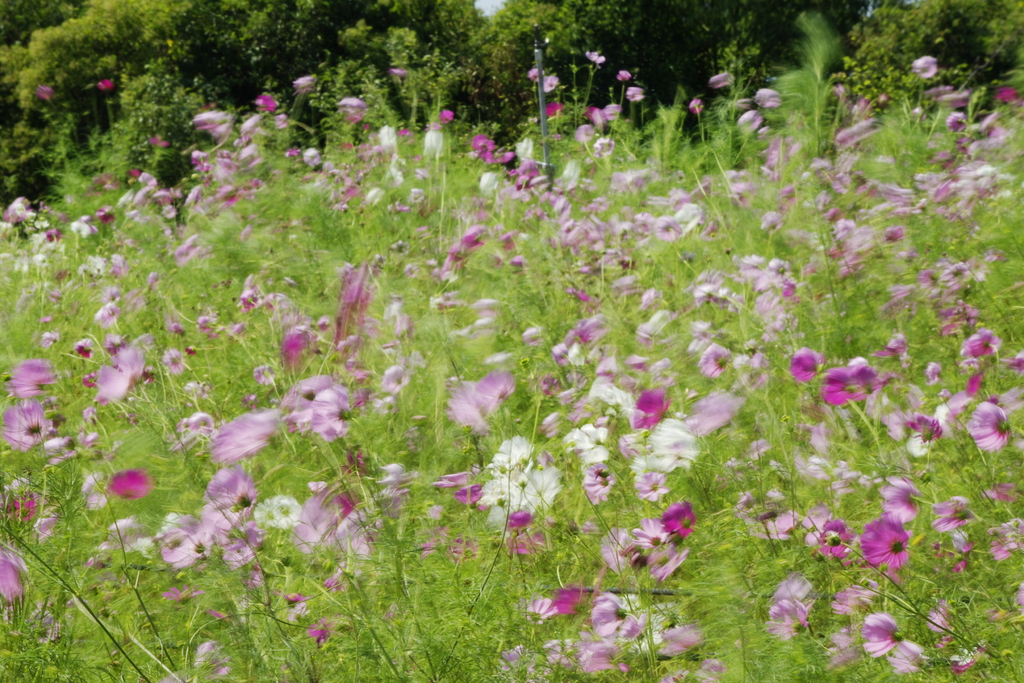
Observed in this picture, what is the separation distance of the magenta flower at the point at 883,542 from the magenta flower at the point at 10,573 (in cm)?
103

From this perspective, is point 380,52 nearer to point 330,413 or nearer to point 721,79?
point 721,79

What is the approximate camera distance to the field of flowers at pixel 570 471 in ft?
3.65

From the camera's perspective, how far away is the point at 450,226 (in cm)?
298

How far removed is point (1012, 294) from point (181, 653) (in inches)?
72.3

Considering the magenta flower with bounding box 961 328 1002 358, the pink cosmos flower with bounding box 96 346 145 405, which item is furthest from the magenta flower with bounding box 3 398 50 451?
the magenta flower with bounding box 961 328 1002 358

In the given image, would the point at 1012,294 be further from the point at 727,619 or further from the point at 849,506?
the point at 727,619

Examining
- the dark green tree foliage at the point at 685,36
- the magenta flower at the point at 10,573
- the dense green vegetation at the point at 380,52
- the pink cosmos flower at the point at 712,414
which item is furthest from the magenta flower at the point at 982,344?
the dark green tree foliage at the point at 685,36

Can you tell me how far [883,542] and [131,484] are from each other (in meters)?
1.02

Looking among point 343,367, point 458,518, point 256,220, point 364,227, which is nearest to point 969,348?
point 458,518

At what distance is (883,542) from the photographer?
106cm

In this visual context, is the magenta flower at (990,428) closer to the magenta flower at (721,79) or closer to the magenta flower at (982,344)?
the magenta flower at (982,344)

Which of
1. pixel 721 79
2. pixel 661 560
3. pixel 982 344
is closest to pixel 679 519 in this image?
pixel 661 560

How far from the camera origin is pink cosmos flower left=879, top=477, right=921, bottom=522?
1.14 meters

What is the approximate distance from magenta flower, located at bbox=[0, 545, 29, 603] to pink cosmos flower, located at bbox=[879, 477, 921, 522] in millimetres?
1097
